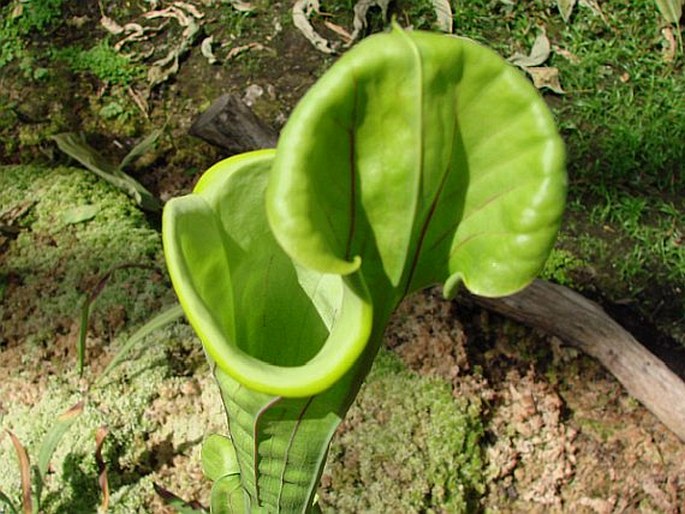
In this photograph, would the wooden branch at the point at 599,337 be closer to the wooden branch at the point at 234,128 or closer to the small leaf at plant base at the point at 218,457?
the wooden branch at the point at 234,128

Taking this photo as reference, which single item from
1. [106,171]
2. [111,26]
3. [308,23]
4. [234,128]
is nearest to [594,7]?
[308,23]

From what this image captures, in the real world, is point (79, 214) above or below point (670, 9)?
above

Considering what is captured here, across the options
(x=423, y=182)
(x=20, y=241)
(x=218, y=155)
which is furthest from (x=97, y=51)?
(x=423, y=182)

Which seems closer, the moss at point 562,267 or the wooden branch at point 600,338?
the wooden branch at point 600,338

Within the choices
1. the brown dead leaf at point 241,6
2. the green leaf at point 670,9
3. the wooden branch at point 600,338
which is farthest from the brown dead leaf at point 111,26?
the green leaf at point 670,9

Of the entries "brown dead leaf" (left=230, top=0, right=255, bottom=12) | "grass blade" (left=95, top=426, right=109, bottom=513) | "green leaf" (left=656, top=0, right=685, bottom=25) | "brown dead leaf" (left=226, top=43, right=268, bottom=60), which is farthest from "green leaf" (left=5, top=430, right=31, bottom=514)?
"green leaf" (left=656, top=0, right=685, bottom=25)

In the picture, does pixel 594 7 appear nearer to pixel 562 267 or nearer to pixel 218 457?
pixel 562 267

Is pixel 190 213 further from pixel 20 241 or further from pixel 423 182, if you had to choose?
pixel 20 241
